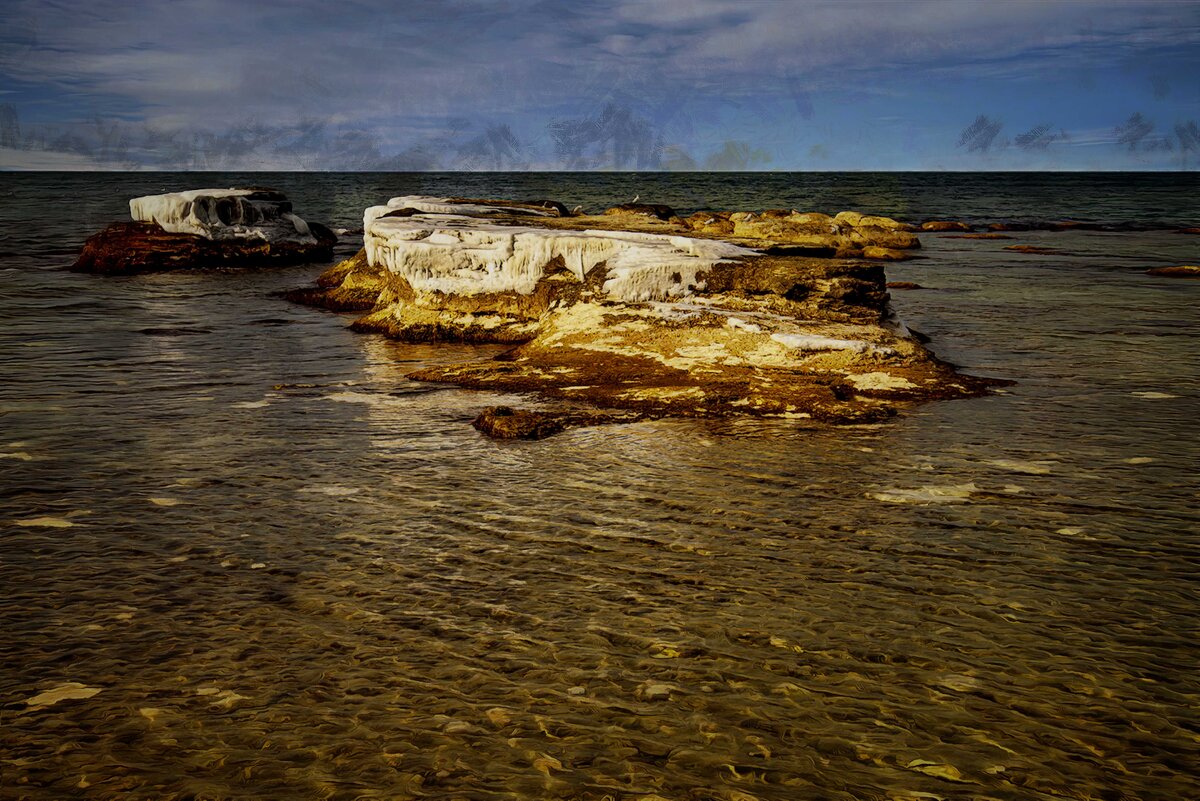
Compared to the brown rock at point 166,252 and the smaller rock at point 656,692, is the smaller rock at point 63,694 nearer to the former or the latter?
the smaller rock at point 656,692

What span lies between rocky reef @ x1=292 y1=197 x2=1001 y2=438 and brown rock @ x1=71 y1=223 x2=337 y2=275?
925 cm

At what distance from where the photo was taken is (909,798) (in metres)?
2.36

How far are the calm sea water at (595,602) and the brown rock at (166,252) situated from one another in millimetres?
12699

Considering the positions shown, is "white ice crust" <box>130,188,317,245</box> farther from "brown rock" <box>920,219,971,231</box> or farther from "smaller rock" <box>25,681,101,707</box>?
"brown rock" <box>920,219,971,231</box>

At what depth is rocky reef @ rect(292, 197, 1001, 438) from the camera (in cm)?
662

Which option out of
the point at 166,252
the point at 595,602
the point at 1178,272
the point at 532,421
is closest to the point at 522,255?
the point at 532,421

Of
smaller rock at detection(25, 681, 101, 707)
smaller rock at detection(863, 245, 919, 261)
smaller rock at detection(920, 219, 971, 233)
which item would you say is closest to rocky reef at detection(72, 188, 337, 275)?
smaller rock at detection(863, 245, 919, 261)

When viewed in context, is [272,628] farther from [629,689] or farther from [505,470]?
[505,470]

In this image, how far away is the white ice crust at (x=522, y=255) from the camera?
8344mm

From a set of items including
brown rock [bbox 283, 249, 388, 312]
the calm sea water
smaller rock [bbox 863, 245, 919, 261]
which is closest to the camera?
the calm sea water

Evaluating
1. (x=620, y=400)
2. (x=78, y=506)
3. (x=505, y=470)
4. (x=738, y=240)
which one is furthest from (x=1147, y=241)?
(x=78, y=506)

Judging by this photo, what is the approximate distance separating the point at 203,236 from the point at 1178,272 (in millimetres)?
19447

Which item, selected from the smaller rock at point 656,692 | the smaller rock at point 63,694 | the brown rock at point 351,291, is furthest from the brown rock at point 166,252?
the smaller rock at point 656,692

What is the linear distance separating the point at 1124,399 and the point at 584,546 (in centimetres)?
505
